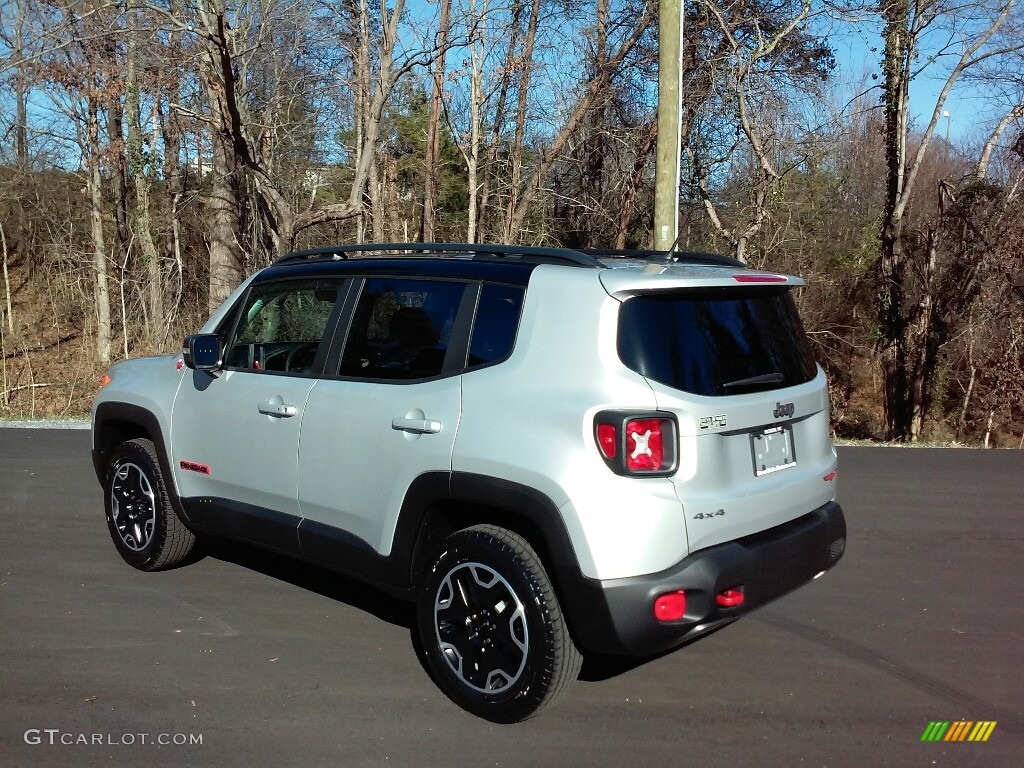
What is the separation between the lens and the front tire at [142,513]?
534 cm

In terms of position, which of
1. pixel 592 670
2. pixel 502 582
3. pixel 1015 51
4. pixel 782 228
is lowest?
pixel 592 670

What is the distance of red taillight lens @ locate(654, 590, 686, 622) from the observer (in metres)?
3.36

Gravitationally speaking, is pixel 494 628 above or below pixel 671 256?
below

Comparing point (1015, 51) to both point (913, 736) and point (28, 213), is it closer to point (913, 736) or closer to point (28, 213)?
point (913, 736)

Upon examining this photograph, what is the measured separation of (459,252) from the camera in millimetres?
4211

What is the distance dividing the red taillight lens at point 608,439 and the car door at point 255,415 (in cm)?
170

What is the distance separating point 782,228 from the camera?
56.2ft

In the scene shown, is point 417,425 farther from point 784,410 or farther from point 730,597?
point 784,410

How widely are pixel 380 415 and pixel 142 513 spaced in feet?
7.44

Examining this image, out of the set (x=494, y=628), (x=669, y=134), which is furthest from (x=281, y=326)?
(x=669, y=134)

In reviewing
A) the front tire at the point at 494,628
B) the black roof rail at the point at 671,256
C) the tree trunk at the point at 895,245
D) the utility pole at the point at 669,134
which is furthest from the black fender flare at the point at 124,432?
the tree trunk at the point at 895,245

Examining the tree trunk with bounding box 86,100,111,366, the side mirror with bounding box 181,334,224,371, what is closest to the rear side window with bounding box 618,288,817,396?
the side mirror with bounding box 181,334,224,371

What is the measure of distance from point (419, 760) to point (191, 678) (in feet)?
4.23

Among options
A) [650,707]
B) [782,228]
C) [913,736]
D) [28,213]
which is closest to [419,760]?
[650,707]
